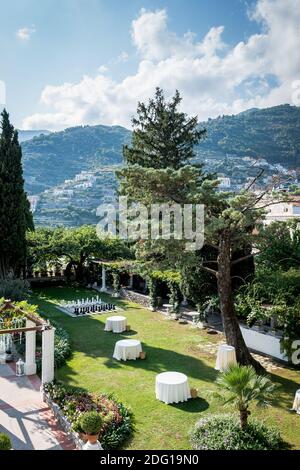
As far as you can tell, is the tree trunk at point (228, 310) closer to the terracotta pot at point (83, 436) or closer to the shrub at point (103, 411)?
the shrub at point (103, 411)

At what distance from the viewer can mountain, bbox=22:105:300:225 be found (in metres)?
110

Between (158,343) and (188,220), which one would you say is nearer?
(188,220)

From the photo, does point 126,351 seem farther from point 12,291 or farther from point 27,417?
point 12,291

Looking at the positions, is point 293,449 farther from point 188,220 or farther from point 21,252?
point 21,252

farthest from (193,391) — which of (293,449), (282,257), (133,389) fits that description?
(282,257)

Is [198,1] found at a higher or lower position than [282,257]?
higher

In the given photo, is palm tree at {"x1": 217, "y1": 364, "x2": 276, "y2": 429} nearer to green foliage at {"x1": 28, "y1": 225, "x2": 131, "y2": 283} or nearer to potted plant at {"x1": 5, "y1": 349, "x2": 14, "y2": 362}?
potted plant at {"x1": 5, "y1": 349, "x2": 14, "y2": 362}

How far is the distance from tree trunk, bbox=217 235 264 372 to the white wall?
72.7 inches

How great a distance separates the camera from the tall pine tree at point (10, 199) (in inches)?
1175

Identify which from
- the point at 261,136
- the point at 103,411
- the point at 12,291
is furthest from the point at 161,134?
the point at 261,136

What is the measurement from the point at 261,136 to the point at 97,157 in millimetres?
87071

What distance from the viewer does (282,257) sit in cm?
1786

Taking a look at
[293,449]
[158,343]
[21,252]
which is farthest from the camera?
[21,252]
